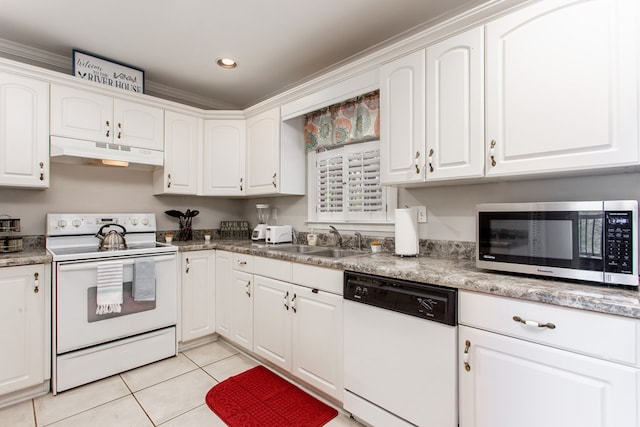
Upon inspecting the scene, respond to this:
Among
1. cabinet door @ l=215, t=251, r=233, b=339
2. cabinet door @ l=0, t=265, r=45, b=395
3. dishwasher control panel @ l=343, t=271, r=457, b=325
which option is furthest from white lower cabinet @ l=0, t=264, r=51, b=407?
dishwasher control panel @ l=343, t=271, r=457, b=325

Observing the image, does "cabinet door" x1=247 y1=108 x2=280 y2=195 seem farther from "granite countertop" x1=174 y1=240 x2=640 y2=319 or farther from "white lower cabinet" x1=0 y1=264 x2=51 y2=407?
"white lower cabinet" x1=0 y1=264 x2=51 y2=407

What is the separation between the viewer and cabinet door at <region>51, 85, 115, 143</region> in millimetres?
2312

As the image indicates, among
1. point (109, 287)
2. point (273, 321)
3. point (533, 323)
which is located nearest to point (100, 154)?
point (109, 287)

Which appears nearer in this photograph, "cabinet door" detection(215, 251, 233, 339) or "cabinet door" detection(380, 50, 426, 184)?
"cabinet door" detection(380, 50, 426, 184)

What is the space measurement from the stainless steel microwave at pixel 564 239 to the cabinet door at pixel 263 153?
1821 mm

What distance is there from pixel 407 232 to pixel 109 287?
2080mm

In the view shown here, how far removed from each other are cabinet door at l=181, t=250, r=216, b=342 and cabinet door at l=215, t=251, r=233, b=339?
0.16 ft

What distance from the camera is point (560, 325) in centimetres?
109

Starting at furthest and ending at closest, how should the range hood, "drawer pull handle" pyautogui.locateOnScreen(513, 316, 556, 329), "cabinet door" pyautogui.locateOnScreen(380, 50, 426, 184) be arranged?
1. the range hood
2. "cabinet door" pyautogui.locateOnScreen(380, 50, 426, 184)
3. "drawer pull handle" pyautogui.locateOnScreen(513, 316, 556, 329)

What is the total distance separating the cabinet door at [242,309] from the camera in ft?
8.11

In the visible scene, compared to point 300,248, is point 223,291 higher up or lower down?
lower down

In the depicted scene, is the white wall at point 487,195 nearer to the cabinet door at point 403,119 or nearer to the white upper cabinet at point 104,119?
the cabinet door at point 403,119

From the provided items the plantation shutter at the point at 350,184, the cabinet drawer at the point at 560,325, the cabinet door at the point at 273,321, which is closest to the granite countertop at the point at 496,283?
the cabinet drawer at the point at 560,325

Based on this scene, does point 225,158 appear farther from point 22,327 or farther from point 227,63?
point 22,327
